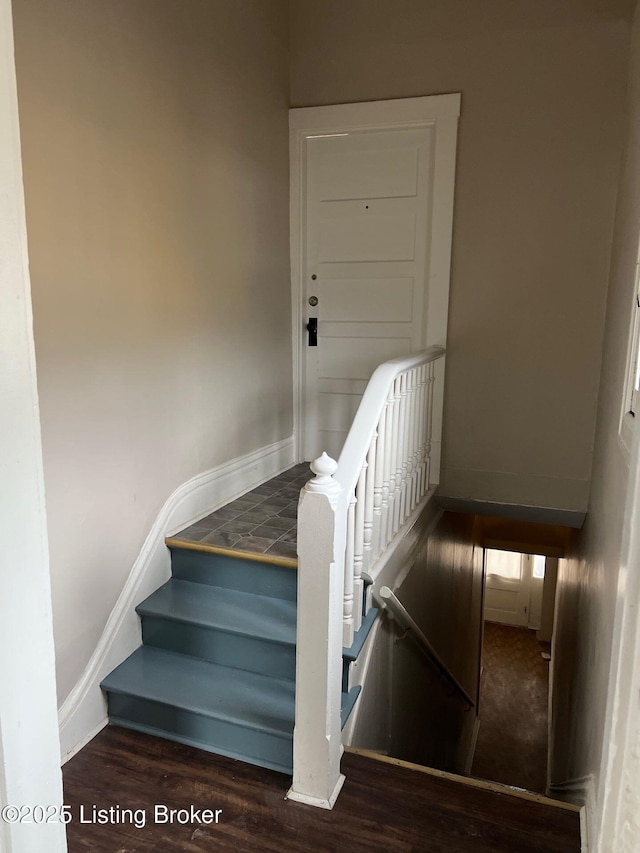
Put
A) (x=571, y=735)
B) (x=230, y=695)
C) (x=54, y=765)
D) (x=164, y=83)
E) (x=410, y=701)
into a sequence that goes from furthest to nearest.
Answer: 1. (x=410, y=701)
2. (x=571, y=735)
3. (x=164, y=83)
4. (x=230, y=695)
5. (x=54, y=765)

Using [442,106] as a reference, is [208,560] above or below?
below

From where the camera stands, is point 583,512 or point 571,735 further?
point 583,512

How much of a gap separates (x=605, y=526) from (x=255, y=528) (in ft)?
4.72

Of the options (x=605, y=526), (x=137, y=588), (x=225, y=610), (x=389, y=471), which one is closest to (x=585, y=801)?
(x=605, y=526)

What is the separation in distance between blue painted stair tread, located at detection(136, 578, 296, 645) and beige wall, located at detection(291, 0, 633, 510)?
160cm

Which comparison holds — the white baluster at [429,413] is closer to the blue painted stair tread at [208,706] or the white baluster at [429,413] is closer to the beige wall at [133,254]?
the beige wall at [133,254]

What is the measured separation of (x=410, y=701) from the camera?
322 centimetres

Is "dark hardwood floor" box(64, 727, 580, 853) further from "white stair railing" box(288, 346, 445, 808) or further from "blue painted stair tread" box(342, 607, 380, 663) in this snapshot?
"blue painted stair tread" box(342, 607, 380, 663)

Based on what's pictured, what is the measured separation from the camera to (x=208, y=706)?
212 cm

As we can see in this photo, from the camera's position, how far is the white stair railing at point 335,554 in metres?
1.74

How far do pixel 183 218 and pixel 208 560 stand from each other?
1.46 m

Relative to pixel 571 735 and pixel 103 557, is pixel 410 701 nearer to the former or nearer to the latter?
pixel 571 735

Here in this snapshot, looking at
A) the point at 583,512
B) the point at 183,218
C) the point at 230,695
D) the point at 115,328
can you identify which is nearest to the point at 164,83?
the point at 183,218

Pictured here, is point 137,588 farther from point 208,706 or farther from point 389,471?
point 389,471
